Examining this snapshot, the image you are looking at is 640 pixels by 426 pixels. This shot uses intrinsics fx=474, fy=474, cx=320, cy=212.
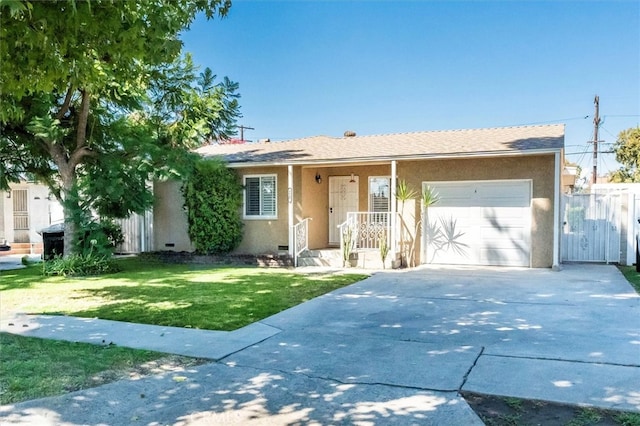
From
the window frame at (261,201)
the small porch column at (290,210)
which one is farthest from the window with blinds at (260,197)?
the small porch column at (290,210)

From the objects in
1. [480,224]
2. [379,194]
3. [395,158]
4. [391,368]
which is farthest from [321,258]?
[391,368]

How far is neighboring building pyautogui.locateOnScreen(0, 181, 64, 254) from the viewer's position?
761 inches

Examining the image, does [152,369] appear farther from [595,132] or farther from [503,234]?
[595,132]

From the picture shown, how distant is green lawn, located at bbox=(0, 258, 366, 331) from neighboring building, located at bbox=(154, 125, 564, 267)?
2.46 m

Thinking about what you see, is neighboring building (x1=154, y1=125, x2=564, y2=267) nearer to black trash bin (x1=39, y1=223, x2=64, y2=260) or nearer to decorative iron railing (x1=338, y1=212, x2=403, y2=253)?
decorative iron railing (x1=338, y1=212, x2=403, y2=253)

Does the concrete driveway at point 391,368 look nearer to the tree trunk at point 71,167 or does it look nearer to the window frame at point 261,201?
the window frame at point 261,201

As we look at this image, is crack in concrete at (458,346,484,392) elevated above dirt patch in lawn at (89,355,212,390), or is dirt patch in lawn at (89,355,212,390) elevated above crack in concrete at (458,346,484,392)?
crack in concrete at (458,346,484,392)

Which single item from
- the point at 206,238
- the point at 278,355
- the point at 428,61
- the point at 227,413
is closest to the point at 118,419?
the point at 227,413

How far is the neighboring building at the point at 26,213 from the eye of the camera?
1933 centimetres

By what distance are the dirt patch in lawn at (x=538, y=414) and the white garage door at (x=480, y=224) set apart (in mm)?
9182

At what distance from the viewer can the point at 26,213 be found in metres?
19.6

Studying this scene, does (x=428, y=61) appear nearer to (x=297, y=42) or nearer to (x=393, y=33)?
(x=393, y=33)

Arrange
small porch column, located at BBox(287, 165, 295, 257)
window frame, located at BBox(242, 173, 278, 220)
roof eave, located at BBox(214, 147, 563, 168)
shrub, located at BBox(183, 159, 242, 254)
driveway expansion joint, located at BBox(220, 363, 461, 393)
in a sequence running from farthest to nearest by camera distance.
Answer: window frame, located at BBox(242, 173, 278, 220)
shrub, located at BBox(183, 159, 242, 254)
small porch column, located at BBox(287, 165, 295, 257)
roof eave, located at BBox(214, 147, 563, 168)
driveway expansion joint, located at BBox(220, 363, 461, 393)

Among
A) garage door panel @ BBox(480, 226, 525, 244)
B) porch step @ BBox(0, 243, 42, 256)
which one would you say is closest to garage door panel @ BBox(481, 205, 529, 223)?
garage door panel @ BBox(480, 226, 525, 244)
